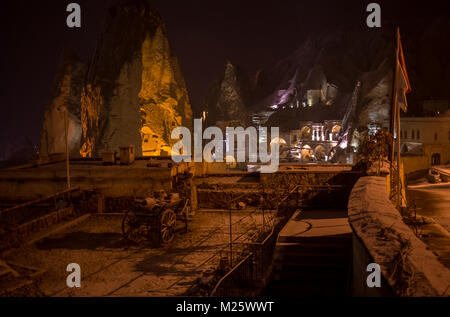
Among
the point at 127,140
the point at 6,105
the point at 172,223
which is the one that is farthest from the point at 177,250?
the point at 6,105

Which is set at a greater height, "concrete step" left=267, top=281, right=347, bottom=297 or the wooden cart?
the wooden cart

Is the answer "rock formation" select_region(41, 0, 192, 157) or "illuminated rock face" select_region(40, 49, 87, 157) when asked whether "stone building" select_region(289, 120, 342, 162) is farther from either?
"illuminated rock face" select_region(40, 49, 87, 157)

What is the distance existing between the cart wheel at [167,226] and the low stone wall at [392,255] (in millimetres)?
5340

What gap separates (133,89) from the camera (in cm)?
4634

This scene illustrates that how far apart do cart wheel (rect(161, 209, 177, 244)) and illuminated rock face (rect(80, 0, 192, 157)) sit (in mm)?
34394

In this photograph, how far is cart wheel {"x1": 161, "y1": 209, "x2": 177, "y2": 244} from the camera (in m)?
10.7

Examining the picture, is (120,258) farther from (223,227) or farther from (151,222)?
(223,227)

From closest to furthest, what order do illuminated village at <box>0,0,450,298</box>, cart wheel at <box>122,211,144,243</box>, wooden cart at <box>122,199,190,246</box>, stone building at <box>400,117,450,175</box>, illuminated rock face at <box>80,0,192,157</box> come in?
1. illuminated village at <box>0,0,450,298</box>
2. wooden cart at <box>122,199,190,246</box>
3. cart wheel at <box>122,211,144,243</box>
4. stone building at <box>400,117,450,175</box>
5. illuminated rock face at <box>80,0,192,157</box>

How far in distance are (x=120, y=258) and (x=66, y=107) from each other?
57.3 metres

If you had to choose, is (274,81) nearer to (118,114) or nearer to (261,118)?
(261,118)

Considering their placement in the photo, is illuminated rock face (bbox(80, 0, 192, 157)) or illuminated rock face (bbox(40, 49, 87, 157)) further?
illuminated rock face (bbox(40, 49, 87, 157))

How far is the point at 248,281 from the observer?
27.5ft

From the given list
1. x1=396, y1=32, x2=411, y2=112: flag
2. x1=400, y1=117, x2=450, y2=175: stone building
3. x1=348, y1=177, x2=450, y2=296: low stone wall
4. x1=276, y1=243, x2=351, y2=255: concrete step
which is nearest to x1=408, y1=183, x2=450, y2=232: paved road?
x1=396, y1=32, x2=411, y2=112: flag

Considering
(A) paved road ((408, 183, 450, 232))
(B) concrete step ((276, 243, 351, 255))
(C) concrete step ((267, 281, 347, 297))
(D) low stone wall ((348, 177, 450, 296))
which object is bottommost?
(C) concrete step ((267, 281, 347, 297))
